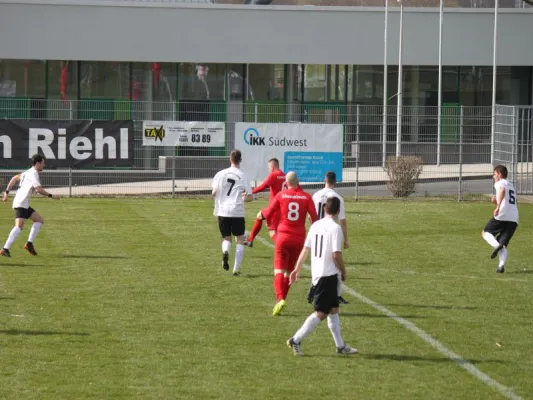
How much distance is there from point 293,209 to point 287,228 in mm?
275

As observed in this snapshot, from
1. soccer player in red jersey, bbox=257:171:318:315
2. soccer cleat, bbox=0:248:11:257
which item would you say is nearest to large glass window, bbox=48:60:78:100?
soccer cleat, bbox=0:248:11:257

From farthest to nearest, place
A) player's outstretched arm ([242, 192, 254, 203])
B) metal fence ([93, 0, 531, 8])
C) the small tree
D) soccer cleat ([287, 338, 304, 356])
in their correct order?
metal fence ([93, 0, 531, 8]), the small tree, player's outstretched arm ([242, 192, 254, 203]), soccer cleat ([287, 338, 304, 356])

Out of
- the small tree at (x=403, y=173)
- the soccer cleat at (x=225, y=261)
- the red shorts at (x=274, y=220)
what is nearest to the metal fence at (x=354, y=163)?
the small tree at (x=403, y=173)

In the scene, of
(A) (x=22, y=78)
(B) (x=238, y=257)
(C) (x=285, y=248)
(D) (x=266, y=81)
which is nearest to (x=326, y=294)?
(C) (x=285, y=248)

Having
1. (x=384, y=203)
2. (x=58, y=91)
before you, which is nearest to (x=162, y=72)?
(x=58, y=91)

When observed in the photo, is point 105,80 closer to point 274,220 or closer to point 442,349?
point 274,220

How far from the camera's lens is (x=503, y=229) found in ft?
60.0

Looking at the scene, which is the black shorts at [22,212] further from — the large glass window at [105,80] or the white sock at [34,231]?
the large glass window at [105,80]

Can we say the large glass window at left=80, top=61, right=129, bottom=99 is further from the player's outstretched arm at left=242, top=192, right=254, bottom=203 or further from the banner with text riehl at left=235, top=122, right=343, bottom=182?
the player's outstretched arm at left=242, top=192, right=254, bottom=203

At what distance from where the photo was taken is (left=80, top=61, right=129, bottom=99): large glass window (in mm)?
43781

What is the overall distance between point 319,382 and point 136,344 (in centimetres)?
257

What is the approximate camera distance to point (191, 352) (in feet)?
37.9

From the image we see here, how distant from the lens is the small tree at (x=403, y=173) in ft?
106

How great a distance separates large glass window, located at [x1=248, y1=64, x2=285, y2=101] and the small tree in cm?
1333
